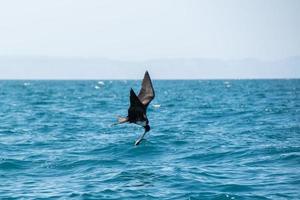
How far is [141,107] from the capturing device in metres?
14.1

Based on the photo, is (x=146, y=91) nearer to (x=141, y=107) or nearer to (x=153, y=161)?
(x=141, y=107)

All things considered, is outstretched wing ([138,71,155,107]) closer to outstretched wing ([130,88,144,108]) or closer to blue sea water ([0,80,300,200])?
outstretched wing ([130,88,144,108])

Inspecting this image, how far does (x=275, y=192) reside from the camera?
1518 centimetres

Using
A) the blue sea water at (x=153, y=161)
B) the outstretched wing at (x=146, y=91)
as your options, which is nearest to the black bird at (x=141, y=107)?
the outstretched wing at (x=146, y=91)

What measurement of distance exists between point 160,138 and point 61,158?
7.13 meters

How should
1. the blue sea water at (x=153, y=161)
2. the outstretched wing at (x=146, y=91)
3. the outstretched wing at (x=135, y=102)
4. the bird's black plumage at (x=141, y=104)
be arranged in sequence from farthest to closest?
the blue sea water at (x=153, y=161), the outstretched wing at (x=146, y=91), the bird's black plumage at (x=141, y=104), the outstretched wing at (x=135, y=102)

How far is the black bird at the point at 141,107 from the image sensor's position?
1381 centimetres

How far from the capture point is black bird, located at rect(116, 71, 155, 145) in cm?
1381

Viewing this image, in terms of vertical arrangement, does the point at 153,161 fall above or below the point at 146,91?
below

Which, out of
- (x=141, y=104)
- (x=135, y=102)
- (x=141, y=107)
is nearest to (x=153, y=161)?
(x=141, y=107)

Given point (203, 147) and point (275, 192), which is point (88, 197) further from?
point (203, 147)

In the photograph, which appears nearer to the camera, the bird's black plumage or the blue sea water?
the bird's black plumage

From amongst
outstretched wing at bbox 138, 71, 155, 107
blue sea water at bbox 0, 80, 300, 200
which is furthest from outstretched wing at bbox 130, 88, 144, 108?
blue sea water at bbox 0, 80, 300, 200

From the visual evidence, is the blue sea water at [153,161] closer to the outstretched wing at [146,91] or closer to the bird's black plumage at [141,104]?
the bird's black plumage at [141,104]
